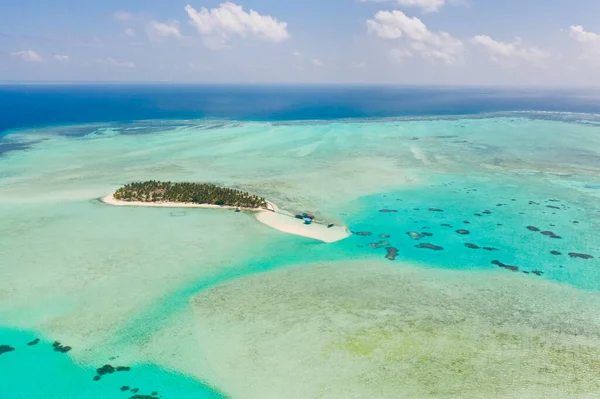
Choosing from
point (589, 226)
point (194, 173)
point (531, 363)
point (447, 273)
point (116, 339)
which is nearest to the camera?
point (531, 363)

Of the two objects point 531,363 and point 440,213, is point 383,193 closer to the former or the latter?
point 440,213

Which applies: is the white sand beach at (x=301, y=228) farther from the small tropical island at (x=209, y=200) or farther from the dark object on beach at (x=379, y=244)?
the dark object on beach at (x=379, y=244)

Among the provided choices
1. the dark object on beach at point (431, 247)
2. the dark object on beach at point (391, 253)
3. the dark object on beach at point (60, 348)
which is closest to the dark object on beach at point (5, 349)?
the dark object on beach at point (60, 348)

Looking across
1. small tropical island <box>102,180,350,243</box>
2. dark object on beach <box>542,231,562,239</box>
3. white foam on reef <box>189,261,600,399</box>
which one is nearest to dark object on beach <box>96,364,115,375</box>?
white foam on reef <box>189,261,600,399</box>

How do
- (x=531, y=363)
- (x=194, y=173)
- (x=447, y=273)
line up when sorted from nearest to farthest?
(x=531, y=363) < (x=447, y=273) < (x=194, y=173)

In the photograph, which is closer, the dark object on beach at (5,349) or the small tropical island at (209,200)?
the dark object on beach at (5,349)

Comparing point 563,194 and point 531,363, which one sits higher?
point 563,194

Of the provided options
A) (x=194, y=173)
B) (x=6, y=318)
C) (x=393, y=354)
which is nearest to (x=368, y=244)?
(x=393, y=354)

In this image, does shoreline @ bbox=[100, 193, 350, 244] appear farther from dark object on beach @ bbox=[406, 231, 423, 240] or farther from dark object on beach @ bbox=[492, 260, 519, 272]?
dark object on beach @ bbox=[492, 260, 519, 272]
